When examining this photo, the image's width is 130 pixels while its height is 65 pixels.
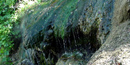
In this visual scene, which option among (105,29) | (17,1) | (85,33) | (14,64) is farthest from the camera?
(17,1)

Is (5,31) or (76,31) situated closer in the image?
(76,31)

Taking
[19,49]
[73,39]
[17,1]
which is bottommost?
[19,49]

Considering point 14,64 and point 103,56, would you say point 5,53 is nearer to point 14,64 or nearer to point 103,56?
point 14,64

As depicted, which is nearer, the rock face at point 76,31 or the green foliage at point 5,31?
the rock face at point 76,31

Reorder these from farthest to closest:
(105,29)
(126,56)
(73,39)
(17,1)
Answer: (17,1), (73,39), (105,29), (126,56)

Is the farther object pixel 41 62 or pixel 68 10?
pixel 41 62

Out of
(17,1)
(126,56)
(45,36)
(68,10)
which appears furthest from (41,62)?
(17,1)

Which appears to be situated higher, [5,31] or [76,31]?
[5,31]

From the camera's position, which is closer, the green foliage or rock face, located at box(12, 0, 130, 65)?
rock face, located at box(12, 0, 130, 65)
